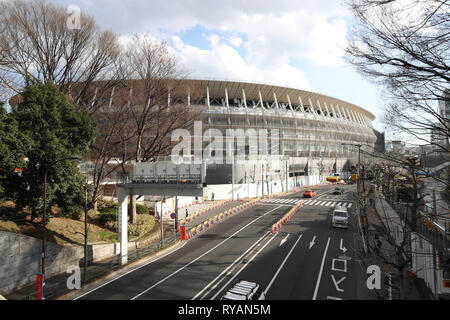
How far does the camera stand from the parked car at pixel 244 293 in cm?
880

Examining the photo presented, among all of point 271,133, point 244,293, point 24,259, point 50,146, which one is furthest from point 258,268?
point 271,133

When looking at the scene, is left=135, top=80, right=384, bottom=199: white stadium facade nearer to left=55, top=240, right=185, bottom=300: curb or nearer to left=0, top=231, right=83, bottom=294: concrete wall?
left=55, top=240, right=185, bottom=300: curb

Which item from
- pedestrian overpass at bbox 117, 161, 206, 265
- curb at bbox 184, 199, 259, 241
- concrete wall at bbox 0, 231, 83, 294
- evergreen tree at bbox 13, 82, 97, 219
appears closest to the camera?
concrete wall at bbox 0, 231, 83, 294

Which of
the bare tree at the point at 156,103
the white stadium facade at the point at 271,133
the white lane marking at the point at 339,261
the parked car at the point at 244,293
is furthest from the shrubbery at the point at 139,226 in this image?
the white stadium facade at the point at 271,133

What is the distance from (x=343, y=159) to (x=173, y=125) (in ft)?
217

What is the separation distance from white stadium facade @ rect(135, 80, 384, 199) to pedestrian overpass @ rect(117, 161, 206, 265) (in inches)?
835

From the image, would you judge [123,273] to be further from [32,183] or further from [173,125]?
[173,125]

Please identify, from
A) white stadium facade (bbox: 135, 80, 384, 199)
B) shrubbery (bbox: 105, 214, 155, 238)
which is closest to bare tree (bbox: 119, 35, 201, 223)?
shrubbery (bbox: 105, 214, 155, 238)

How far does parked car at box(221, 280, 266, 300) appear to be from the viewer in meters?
8.80

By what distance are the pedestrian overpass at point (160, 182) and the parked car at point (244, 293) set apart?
633 centimetres

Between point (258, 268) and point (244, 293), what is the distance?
543cm

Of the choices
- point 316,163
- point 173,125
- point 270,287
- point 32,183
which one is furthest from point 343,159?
point 32,183

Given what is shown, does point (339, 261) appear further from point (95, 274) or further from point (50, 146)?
point (50, 146)

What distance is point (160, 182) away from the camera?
15953 mm
